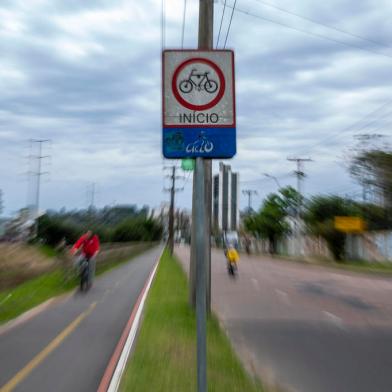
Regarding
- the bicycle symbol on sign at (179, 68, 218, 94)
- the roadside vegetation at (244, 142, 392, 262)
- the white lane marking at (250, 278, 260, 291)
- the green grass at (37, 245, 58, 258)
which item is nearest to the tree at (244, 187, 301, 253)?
the roadside vegetation at (244, 142, 392, 262)

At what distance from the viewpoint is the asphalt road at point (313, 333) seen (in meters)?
8.34

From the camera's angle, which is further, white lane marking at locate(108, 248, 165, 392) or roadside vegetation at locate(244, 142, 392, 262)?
roadside vegetation at locate(244, 142, 392, 262)

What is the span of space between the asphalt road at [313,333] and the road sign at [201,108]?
4.17m

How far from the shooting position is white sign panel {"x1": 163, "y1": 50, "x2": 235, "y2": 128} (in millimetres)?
4707

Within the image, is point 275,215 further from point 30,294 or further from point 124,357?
point 124,357

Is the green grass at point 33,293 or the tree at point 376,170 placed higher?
the tree at point 376,170

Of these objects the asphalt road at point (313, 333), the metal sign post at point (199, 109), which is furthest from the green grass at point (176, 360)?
the metal sign post at point (199, 109)

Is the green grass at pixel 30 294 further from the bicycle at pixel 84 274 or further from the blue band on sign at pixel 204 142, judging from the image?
the blue band on sign at pixel 204 142

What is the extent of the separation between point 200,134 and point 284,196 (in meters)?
71.5

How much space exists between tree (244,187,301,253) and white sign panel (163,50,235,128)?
226ft

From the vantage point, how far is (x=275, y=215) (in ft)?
250

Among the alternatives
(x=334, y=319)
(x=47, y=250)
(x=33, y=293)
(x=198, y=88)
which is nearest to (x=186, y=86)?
(x=198, y=88)

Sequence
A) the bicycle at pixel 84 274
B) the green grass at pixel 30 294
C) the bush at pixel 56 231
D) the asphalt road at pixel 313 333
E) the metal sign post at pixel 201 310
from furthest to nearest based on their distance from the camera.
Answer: the bush at pixel 56 231
the bicycle at pixel 84 274
the green grass at pixel 30 294
the asphalt road at pixel 313 333
the metal sign post at pixel 201 310

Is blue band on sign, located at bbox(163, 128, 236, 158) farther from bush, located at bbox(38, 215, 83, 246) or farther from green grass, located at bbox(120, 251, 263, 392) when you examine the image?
bush, located at bbox(38, 215, 83, 246)
